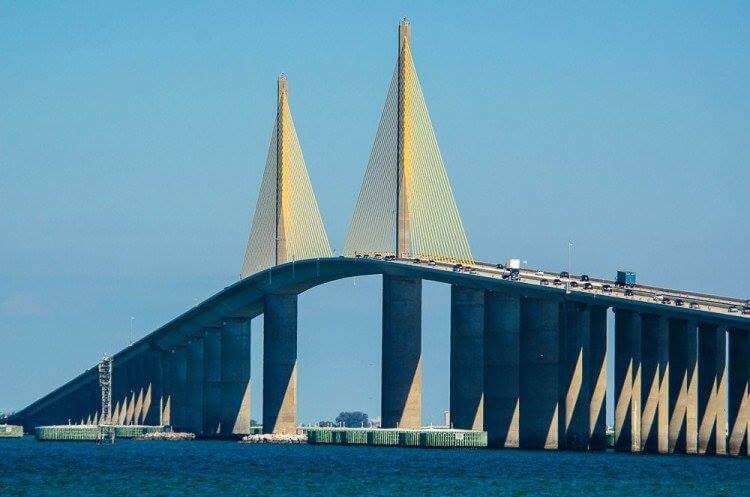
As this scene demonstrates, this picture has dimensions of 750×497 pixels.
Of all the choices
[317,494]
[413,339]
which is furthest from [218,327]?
[317,494]

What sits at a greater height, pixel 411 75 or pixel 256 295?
pixel 411 75

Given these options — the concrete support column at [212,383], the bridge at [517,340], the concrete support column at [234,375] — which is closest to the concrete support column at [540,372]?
the bridge at [517,340]

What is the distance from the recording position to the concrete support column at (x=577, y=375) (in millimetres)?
137750

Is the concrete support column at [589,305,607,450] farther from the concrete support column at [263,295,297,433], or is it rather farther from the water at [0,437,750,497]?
the concrete support column at [263,295,297,433]

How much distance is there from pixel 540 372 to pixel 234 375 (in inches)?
2200

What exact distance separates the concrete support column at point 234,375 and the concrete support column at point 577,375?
56.2 m

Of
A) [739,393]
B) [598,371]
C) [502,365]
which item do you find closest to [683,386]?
[739,393]

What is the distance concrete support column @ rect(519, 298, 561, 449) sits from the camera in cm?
13862

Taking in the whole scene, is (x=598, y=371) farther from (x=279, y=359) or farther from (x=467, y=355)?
(x=279, y=359)

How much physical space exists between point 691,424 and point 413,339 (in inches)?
1219

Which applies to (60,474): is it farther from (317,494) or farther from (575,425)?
(575,425)

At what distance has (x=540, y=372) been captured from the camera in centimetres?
13900

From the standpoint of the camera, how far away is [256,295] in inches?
7106

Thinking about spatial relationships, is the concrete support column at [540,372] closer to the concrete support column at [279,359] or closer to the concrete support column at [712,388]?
the concrete support column at [712,388]
